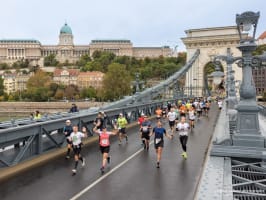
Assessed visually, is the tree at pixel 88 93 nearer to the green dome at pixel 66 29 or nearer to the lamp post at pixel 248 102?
the lamp post at pixel 248 102

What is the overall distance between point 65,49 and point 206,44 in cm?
14369

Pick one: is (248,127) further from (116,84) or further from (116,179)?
(116,84)

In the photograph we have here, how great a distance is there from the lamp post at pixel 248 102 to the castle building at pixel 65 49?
574 feet

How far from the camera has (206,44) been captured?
52.9m

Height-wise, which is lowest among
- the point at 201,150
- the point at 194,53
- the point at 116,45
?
the point at 201,150

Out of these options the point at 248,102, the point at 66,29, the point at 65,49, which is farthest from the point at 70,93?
the point at 248,102

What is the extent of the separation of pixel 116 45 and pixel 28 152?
17877 centimetres

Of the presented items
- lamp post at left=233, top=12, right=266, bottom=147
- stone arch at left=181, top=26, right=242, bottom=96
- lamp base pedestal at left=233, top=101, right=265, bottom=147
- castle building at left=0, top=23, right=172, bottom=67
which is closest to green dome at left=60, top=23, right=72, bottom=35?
castle building at left=0, top=23, right=172, bottom=67

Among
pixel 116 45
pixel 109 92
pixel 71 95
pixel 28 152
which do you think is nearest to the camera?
pixel 28 152

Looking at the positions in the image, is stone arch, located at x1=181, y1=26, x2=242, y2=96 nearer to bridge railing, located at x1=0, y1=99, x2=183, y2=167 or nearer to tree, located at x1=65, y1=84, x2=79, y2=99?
bridge railing, located at x1=0, y1=99, x2=183, y2=167

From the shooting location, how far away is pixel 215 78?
643 inches

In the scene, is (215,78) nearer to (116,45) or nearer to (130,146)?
(130,146)

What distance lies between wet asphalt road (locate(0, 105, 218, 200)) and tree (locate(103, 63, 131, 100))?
78155 mm

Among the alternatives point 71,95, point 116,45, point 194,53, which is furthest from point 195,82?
point 116,45
